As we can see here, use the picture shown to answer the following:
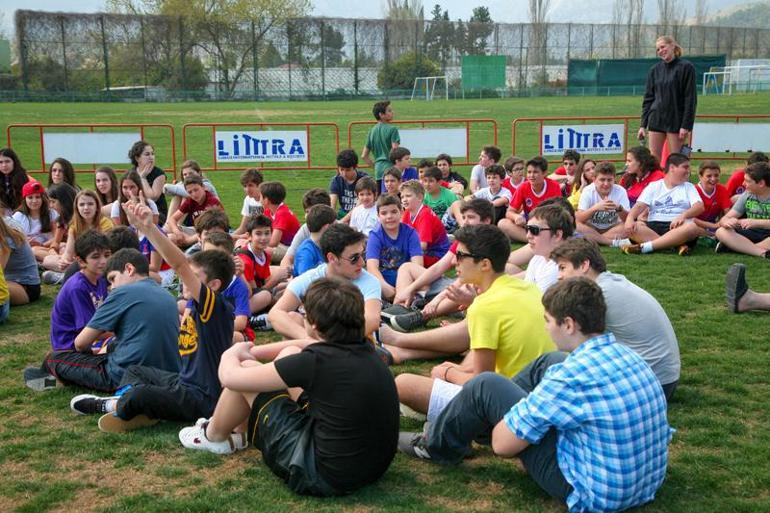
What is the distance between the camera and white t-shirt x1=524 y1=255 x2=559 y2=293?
245 inches

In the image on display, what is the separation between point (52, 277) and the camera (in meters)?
9.71

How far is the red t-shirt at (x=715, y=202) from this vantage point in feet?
35.7

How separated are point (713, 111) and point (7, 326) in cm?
3533

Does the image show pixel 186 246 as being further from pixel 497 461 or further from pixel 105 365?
pixel 497 461

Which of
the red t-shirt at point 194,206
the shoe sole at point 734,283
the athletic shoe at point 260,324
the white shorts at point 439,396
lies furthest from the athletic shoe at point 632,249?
the white shorts at point 439,396

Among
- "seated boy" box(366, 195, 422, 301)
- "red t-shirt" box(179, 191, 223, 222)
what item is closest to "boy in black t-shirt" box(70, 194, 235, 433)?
"seated boy" box(366, 195, 422, 301)

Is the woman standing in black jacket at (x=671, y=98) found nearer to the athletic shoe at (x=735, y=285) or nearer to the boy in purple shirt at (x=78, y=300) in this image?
the athletic shoe at (x=735, y=285)

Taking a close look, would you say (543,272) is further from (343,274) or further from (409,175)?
(409,175)

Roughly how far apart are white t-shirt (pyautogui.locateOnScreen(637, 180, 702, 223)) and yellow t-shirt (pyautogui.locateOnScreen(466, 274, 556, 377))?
260 inches

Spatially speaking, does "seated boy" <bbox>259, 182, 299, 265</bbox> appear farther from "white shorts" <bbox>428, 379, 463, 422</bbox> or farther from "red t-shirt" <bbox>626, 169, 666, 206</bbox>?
"white shorts" <bbox>428, 379, 463, 422</bbox>

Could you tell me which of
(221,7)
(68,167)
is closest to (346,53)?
(221,7)

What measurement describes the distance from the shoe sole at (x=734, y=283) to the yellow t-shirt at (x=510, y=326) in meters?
3.77

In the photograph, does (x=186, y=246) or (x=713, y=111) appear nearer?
(x=186, y=246)

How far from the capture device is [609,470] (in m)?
3.78
